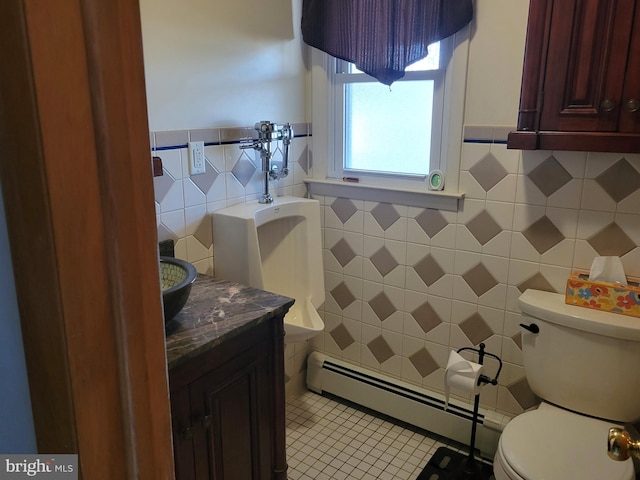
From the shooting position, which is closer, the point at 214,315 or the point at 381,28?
the point at 214,315

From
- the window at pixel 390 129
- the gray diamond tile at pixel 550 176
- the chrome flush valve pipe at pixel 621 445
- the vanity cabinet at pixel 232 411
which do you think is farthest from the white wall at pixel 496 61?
the chrome flush valve pipe at pixel 621 445

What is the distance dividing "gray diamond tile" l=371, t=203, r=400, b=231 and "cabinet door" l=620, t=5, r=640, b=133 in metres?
0.97

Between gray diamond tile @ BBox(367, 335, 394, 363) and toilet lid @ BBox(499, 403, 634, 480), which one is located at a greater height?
toilet lid @ BBox(499, 403, 634, 480)

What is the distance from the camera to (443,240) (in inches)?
86.0

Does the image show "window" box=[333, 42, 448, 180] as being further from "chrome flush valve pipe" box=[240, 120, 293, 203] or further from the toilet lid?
the toilet lid

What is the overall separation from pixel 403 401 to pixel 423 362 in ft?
0.71

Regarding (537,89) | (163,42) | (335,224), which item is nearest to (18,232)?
(163,42)

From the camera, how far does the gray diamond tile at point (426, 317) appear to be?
2.29 meters

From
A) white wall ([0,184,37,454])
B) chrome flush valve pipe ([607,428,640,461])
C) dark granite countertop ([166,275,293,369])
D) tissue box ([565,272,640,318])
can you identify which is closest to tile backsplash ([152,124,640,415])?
tissue box ([565,272,640,318])

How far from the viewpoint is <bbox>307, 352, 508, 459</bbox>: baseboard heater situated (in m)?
2.20

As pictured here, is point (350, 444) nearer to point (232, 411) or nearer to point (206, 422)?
point (232, 411)

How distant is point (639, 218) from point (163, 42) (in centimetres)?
173

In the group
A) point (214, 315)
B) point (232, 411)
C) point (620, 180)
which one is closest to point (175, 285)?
point (214, 315)

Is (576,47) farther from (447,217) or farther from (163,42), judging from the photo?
(163,42)
